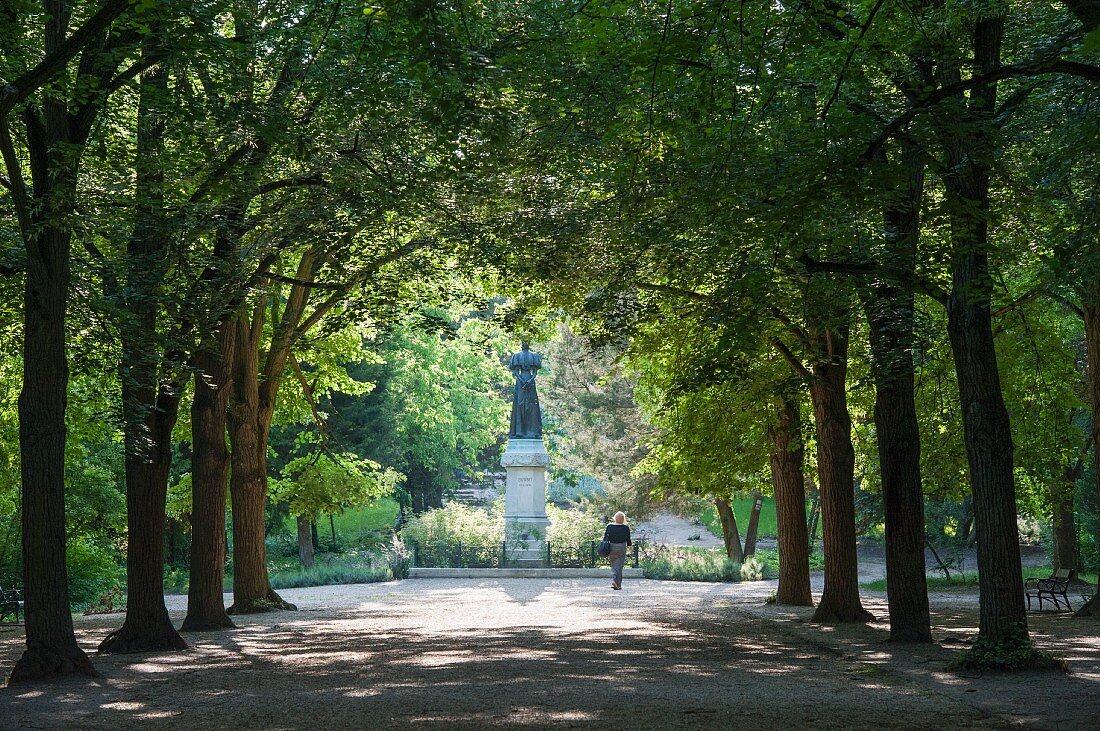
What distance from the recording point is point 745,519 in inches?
2359

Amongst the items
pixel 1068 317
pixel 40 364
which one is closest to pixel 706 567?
pixel 1068 317

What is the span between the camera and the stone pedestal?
34438mm

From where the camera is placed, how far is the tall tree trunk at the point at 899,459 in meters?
13.2

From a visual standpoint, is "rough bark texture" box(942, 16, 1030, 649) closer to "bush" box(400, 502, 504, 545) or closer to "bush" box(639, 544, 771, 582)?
"bush" box(639, 544, 771, 582)

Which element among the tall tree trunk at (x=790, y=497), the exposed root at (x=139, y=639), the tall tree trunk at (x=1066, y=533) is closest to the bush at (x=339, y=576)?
the tall tree trunk at (x=790, y=497)

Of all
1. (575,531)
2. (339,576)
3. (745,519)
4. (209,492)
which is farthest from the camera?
(745,519)

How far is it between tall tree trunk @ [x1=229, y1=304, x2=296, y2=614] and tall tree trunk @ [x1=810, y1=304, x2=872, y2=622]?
9.43m

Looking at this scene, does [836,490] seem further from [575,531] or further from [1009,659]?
[575,531]

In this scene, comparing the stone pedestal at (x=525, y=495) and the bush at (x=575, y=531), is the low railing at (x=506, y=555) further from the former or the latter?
the stone pedestal at (x=525, y=495)

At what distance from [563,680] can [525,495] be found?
25258 mm

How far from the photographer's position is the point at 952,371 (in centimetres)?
2059

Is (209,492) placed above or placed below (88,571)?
above

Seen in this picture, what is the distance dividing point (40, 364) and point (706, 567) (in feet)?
78.6

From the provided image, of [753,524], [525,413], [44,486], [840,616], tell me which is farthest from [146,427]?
[753,524]
